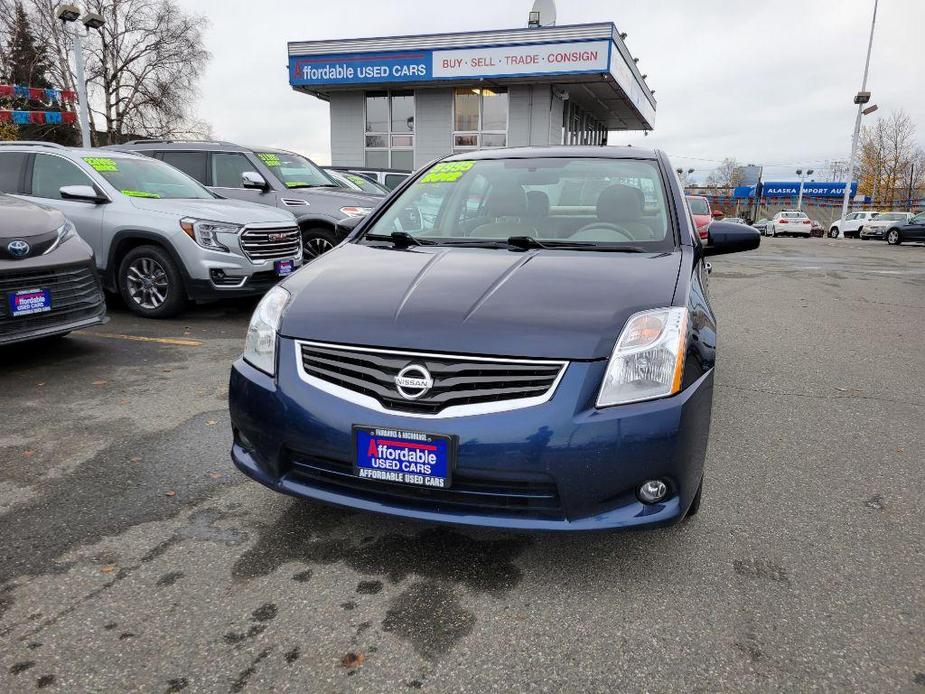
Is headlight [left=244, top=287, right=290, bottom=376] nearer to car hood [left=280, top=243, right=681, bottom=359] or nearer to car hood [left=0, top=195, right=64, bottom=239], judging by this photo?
car hood [left=280, top=243, right=681, bottom=359]

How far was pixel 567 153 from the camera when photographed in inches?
149

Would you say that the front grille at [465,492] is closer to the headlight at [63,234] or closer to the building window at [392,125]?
the headlight at [63,234]

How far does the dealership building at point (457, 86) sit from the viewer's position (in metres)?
20.0

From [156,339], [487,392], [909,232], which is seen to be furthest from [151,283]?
[909,232]

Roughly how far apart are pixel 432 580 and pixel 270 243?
208 inches

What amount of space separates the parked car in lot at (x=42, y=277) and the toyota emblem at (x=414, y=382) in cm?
357

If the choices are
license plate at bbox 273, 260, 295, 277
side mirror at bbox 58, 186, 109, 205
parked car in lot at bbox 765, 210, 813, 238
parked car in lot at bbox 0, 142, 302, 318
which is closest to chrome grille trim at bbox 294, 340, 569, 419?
parked car in lot at bbox 0, 142, 302, 318

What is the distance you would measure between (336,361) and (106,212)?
5.53m

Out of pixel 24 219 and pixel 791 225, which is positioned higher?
pixel 24 219

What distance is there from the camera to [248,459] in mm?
2477

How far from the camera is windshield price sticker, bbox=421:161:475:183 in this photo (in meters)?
3.85

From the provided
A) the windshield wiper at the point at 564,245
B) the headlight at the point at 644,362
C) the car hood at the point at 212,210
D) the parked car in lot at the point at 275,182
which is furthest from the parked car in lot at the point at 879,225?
the headlight at the point at 644,362

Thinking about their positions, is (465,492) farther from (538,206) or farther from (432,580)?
(538,206)

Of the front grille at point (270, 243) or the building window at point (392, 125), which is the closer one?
the front grille at point (270, 243)
